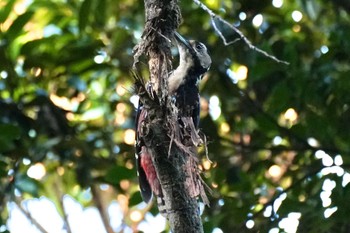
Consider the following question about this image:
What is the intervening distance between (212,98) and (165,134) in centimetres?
277

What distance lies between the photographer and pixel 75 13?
17.4 ft

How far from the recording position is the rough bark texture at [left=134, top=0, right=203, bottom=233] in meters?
2.77

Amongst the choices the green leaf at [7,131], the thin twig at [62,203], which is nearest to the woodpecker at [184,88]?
the green leaf at [7,131]

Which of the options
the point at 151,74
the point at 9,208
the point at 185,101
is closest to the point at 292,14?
the point at 185,101

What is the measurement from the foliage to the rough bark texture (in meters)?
1.67

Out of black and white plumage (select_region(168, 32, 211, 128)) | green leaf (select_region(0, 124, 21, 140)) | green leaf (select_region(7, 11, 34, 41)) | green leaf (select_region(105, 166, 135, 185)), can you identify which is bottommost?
green leaf (select_region(105, 166, 135, 185))

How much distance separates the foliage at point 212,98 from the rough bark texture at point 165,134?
1666mm

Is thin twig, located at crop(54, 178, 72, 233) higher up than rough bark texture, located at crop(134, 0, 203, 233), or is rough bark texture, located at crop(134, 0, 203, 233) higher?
thin twig, located at crop(54, 178, 72, 233)

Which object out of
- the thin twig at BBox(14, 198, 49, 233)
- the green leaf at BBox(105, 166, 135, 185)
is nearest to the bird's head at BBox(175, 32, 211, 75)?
the green leaf at BBox(105, 166, 135, 185)

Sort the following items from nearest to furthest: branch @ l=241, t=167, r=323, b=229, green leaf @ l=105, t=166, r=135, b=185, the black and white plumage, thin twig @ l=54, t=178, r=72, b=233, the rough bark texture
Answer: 1. the rough bark texture
2. the black and white plumage
3. branch @ l=241, t=167, r=323, b=229
4. green leaf @ l=105, t=166, r=135, b=185
5. thin twig @ l=54, t=178, r=72, b=233

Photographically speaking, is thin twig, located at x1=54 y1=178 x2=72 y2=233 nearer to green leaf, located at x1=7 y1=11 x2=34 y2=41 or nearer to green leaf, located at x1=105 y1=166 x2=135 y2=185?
green leaf, located at x1=7 y1=11 x2=34 y2=41

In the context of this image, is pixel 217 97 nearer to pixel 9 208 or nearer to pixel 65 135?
pixel 65 135

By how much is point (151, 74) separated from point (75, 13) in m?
2.49

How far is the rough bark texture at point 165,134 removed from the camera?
2.77 meters
